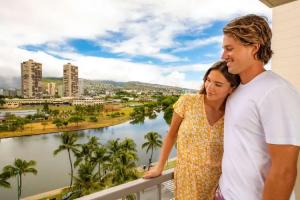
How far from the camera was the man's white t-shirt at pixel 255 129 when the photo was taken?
74 cm

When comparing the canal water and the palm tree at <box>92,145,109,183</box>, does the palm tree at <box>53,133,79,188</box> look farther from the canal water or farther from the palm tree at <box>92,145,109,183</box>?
the canal water

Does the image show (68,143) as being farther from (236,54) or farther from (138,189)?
(236,54)

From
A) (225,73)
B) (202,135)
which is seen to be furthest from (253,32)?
(202,135)

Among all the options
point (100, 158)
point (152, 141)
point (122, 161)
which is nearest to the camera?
point (122, 161)

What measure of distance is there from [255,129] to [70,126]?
30.8m

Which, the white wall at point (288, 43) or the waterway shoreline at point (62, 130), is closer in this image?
the white wall at point (288, 43)

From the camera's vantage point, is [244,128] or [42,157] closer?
[244,128]

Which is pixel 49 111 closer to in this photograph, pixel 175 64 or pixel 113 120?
pixel 113 120

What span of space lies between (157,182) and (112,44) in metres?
47.1

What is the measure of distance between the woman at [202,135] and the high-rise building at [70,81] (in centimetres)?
2743

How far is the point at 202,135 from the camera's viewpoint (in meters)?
1.15

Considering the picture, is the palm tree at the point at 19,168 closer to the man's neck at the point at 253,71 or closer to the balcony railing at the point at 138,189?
the balcony railing at the point at 138,189

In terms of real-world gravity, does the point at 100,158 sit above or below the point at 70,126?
below

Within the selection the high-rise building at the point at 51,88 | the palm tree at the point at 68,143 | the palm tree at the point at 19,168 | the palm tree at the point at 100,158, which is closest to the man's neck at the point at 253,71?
the palm tree at the point at 100,158
